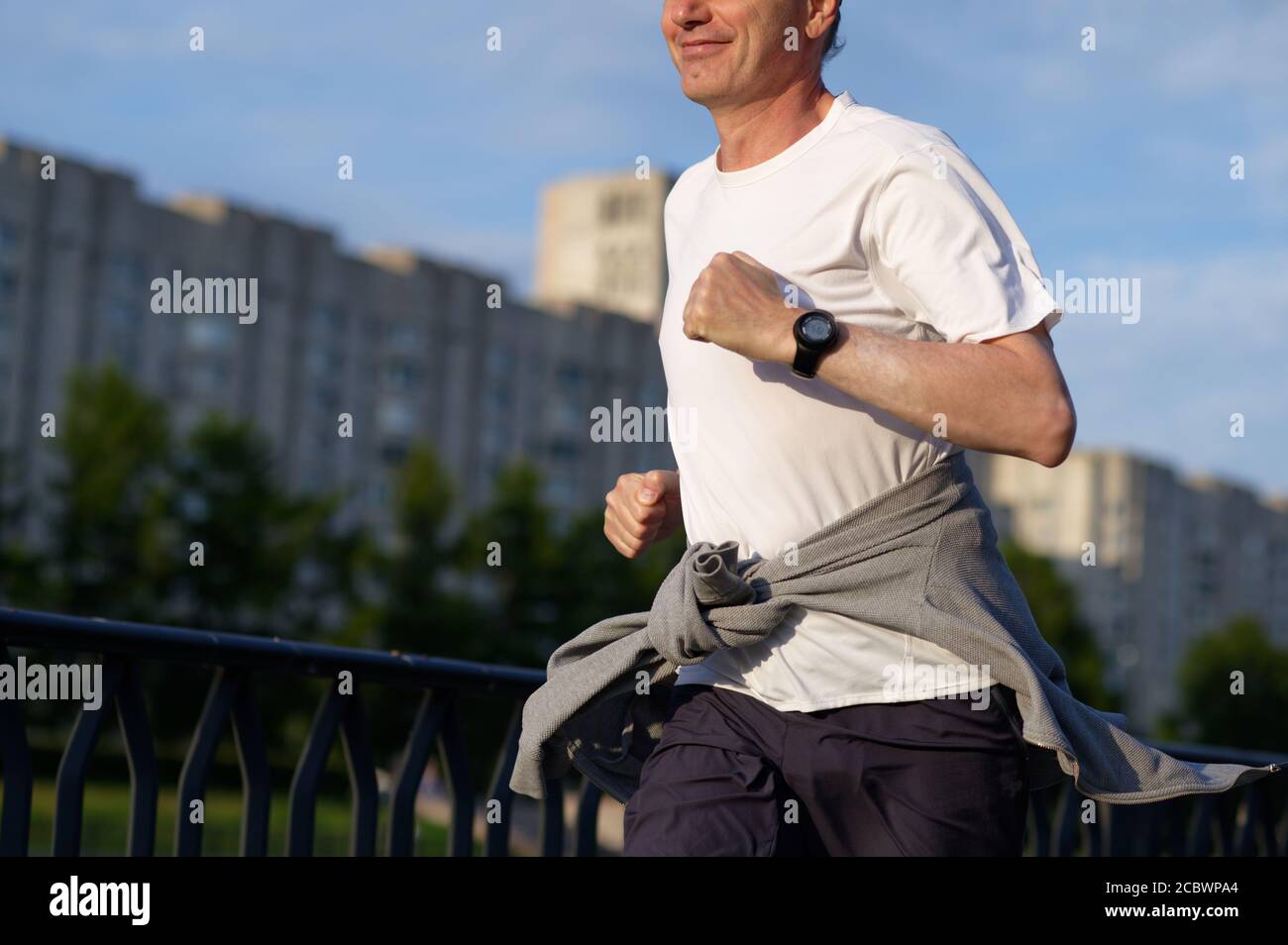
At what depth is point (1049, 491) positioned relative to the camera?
116 m

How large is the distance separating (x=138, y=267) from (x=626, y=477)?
61319mm

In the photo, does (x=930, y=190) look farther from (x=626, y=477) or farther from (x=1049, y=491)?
(x=1049, y=491)

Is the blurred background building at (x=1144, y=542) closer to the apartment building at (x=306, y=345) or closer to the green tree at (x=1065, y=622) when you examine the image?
the apartment building at (x=306, y=345)

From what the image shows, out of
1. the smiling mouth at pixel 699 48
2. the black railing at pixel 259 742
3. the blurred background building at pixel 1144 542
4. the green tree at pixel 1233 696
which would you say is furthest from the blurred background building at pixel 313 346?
the smiling mouth at pixel 699 48

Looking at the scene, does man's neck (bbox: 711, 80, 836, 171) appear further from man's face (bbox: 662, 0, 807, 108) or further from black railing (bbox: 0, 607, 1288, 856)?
black railing (bbox: 0, 607, 1288, 856)

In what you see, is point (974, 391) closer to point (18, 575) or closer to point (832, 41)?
point (832, 41)

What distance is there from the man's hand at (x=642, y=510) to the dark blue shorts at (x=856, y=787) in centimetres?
52

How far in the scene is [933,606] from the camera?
9.04ft

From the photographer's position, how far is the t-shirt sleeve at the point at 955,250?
8.77 ft

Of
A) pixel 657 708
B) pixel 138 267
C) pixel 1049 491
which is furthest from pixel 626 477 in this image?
pixel 1049 491

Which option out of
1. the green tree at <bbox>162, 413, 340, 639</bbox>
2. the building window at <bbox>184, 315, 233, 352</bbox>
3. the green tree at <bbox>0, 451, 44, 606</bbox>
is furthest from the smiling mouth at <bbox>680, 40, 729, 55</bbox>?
the building window at <bbox>184, 315, 233, 352</bbox>

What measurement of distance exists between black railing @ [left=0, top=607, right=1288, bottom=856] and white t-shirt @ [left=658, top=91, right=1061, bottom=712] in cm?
108

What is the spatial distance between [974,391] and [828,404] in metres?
0.27

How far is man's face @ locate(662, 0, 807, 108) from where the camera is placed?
2971 mm
